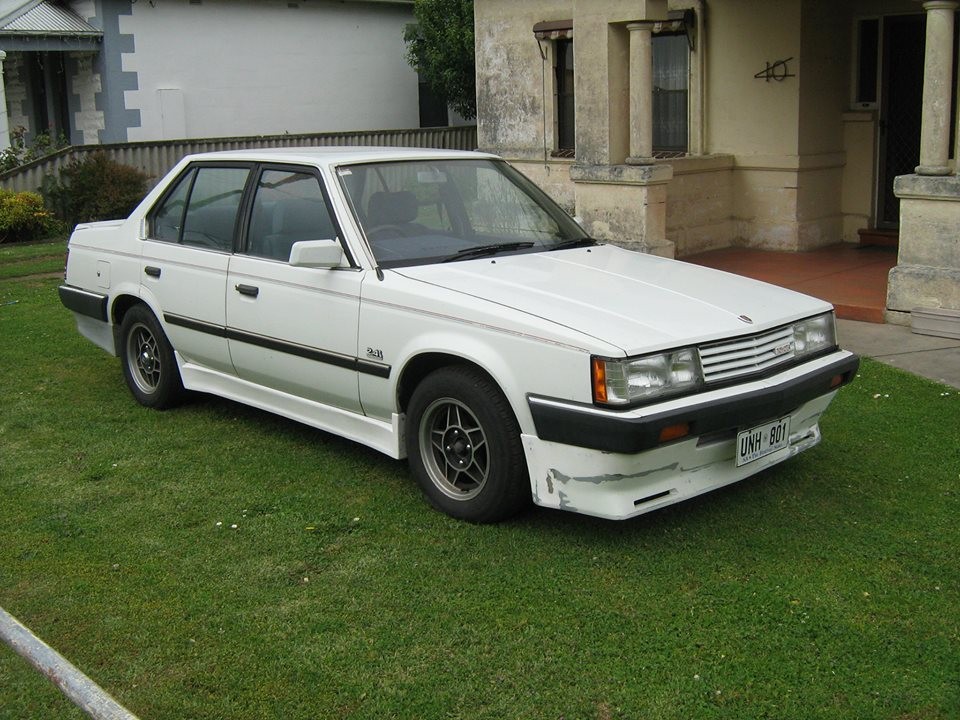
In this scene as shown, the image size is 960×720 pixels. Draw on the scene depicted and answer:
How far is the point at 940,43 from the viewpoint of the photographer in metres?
8.78

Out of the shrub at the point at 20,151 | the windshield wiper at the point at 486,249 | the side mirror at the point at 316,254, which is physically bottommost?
the windshield wiper at the point at 486,249

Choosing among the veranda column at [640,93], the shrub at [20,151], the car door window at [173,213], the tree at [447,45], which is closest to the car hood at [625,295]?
the car door window at [173,213]

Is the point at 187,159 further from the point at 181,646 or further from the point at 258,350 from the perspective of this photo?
the point at 181,646

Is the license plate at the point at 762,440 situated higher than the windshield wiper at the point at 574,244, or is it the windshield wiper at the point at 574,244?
the windshield wiper at the point at 574,244

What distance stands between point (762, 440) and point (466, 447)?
51.2 inches

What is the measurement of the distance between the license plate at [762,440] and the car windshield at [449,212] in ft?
5.37

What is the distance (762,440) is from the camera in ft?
16.2

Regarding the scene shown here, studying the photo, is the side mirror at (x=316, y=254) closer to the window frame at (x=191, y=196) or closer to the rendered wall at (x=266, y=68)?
the window frame at (x=191, y=196)

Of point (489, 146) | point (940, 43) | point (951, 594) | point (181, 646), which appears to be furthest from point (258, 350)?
point (489, 146)

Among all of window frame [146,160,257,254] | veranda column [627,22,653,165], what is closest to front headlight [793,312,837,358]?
window frame [146,160,257,254]

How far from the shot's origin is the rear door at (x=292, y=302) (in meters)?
5.55

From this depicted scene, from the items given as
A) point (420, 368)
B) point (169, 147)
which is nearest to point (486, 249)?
point (420, 368)

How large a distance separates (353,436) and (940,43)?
19.5 feet

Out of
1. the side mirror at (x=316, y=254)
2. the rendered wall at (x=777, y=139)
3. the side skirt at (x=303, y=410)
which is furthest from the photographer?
the rendered wall at (x=777, y=139)
